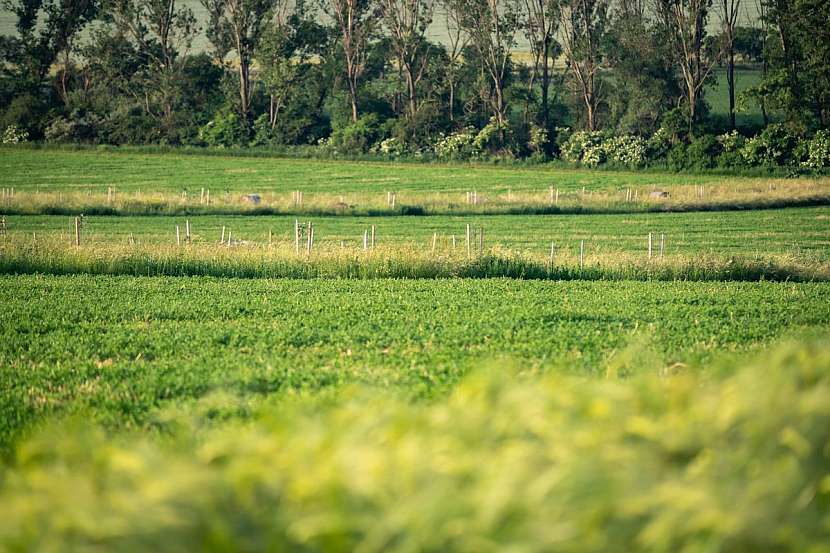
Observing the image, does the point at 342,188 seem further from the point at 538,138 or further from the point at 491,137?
the point at 538,138

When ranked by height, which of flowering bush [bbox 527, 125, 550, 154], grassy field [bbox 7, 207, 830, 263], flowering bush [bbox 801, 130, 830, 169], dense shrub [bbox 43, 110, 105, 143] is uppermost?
dense shrub [bbox 43, 110, 105, 143]

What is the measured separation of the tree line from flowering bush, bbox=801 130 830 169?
9410 millimetres

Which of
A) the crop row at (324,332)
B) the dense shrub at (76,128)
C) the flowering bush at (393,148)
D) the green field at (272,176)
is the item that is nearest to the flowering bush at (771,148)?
the green field at (272,176)

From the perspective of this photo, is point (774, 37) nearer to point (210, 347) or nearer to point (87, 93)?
point (87, 93)

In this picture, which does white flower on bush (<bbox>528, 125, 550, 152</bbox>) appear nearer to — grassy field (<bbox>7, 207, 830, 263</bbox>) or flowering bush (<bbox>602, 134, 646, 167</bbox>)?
flowering bush (<bbox>602, 134, 646, 167</bbox>)

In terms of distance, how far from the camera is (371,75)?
319 ft

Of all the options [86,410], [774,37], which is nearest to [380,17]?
[774,37]

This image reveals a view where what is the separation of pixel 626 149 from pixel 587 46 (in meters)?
13.1

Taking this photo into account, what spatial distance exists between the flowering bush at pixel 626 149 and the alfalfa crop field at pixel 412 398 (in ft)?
135

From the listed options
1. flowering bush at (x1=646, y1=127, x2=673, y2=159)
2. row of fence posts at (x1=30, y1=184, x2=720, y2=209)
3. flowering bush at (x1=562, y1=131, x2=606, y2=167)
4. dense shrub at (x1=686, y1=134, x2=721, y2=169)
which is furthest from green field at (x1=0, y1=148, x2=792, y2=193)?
row of fence posts at (x1=30, y1=184, x2=720, y2=209)

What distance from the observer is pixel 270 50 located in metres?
90.3

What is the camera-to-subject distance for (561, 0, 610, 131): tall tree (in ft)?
282

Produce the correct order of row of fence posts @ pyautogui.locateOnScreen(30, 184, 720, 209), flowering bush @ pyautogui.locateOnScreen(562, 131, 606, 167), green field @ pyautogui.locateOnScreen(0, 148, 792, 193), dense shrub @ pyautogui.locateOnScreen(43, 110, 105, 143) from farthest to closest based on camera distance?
dense shrub @ pyautogui.locateOnScreen(43, 110, 105, 143) → flowering bush @ pyautogui.locateOnScreen(562, 131, 606, 167) → green field @ pyautogui.locateOnScreen(0, 148, 792, 193) → row of fence posts @ pyautogui.locateOnScreen(30, 184, 720, 209)

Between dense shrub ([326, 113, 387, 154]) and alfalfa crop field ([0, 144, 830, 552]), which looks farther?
dense shrub ([326, 113, 387, 154])
